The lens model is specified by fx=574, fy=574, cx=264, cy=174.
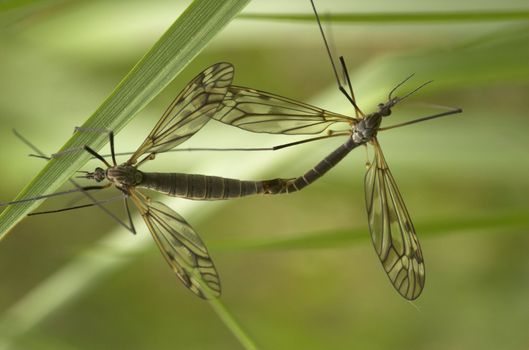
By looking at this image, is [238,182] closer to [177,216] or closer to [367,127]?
[177,216]

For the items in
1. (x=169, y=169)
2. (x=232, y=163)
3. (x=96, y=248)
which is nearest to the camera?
(x=232, y=163)

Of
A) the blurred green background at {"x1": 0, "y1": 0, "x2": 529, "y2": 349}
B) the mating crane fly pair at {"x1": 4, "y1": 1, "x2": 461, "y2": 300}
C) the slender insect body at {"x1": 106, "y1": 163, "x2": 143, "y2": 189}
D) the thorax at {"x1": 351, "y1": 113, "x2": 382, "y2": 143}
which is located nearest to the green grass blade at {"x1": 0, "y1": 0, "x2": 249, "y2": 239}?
the mating crane fly pair at {"x1": 4, "y1": 1, "x2": 461, "y2": 300}

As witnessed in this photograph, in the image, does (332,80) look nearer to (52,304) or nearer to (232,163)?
(232,163)

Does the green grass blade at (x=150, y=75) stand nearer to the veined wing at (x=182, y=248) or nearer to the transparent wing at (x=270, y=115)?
the transparent wing at (x=270, y=115)

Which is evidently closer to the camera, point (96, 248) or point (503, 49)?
point (503, 49)

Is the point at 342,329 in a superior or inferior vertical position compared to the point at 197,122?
inferior

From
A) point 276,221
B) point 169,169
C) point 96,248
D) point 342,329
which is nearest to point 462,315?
point 342,329
